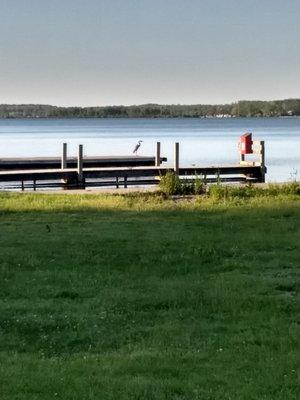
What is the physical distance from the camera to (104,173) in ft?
91.8

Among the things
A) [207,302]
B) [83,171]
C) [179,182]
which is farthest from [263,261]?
[83,171]

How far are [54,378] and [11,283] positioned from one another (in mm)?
3575

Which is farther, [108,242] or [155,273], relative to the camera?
[108,242]

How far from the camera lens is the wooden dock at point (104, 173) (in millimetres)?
26906

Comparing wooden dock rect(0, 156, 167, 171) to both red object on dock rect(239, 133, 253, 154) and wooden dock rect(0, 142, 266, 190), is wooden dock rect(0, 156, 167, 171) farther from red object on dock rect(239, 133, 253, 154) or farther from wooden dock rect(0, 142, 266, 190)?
red object on dock rect(239, 133, 253, 154)

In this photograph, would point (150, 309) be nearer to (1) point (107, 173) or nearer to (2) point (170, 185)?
(2) point (170, 185)

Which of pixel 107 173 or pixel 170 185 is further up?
pixel 170 185

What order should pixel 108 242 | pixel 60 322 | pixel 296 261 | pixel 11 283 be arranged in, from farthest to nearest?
pixel 108 242
pixel 296 261
pixel 11 283
pixel 60 322

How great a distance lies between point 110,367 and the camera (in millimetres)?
6039

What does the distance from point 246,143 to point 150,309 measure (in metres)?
22.3

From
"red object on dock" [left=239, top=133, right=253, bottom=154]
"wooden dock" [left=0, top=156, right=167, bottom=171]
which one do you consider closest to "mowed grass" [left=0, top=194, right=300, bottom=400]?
"red object on dock" [left=239, top=133, right=253, bottom=154]

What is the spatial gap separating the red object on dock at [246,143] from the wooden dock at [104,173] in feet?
1.13

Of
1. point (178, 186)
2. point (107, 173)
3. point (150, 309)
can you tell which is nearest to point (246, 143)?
point (107, 173)

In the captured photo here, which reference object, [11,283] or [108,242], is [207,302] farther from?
[108,242]
